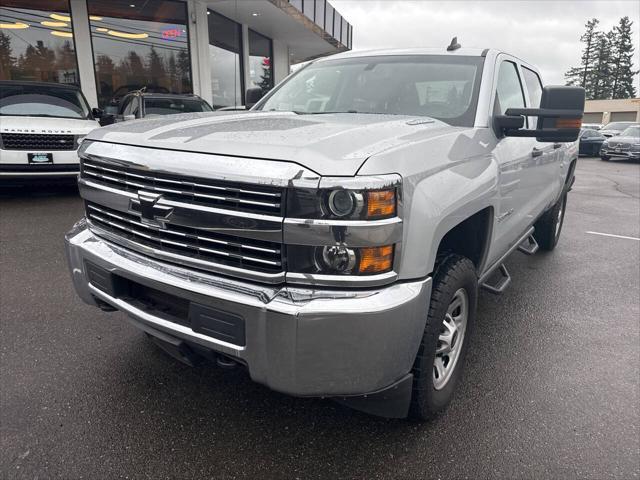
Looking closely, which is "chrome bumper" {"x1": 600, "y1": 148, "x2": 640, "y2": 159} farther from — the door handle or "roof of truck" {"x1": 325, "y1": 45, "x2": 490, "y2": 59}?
"roof of truck" {"x1": 325, "y1": 45, "x2": 490, "y2": 59}

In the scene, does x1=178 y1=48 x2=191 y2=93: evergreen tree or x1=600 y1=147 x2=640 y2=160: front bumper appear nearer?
x1=178 y1=48 x2=191 y2=93: evergreen tree

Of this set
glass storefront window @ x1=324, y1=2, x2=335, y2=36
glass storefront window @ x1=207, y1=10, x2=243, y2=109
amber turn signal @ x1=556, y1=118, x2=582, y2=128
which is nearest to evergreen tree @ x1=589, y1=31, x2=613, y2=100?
glass storefront window @ x1=324, y1=2, x2=335, y2=36

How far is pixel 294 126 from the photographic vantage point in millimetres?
2178

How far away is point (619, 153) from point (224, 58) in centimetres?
1552

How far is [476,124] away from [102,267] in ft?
6.78

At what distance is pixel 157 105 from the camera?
31.5 ft

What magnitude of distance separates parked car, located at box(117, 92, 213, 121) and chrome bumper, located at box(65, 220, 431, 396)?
8402 millimetres

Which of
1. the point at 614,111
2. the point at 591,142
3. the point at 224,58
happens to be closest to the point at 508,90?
the point at 224,58

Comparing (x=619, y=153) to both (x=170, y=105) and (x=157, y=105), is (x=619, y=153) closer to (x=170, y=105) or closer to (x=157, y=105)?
(x=170, y=105)

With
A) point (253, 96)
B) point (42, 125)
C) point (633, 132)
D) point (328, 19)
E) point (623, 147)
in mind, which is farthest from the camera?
point (633, 132)

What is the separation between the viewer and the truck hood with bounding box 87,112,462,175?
1.71m

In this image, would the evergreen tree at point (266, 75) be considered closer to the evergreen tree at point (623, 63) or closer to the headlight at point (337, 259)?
the headlight at point (337, 259)

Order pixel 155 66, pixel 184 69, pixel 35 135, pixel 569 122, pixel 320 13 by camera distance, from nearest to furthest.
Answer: pixel 569 122 < pixel 35 135 < pixel 155 66 < pixel 184 69 < pixel 320 13

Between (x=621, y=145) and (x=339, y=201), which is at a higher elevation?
(x=339, y=201)
